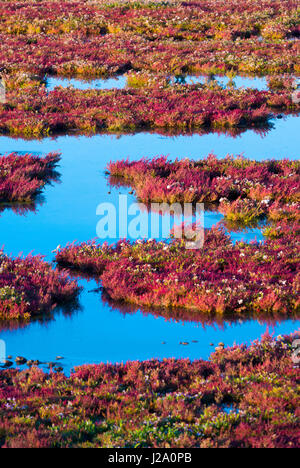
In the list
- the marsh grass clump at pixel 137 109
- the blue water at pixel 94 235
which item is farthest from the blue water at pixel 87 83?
the blue water at pixel 94 235

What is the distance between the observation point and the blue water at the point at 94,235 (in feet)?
28.7

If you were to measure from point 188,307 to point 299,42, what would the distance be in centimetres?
2661

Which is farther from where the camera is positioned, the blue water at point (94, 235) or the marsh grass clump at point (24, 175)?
the marsh grass clump at point (24, 175)

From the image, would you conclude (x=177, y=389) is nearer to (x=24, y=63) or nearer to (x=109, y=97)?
(x=109, y=97)

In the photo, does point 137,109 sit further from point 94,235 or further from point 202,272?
point 202,272

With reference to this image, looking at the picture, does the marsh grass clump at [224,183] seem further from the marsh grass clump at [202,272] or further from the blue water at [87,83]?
the blue water at [87,83]

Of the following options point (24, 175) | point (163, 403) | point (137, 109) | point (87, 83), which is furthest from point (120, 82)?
point (163, 403)

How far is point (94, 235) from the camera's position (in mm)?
12508

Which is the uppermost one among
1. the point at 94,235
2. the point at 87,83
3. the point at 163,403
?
the point at 87,83

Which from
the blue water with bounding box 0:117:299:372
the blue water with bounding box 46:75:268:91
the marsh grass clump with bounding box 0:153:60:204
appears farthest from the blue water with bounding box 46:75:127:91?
the marsh grass clump with bounding box 0:153:60:204

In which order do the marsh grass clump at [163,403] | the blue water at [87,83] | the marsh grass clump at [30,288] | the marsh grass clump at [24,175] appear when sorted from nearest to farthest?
the marsh grass clump at [163,403] → the marsh grass clump at [30,288] → the marsh grass clump at [24,175] → the blue water at [87,83]

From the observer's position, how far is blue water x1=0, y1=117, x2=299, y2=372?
875 centimetres

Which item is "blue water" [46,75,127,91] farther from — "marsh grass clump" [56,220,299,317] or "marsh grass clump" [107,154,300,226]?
"marsh grass clump" [56,220,299,317]

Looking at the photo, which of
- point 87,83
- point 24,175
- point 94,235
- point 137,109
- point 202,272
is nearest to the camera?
point 202,272
